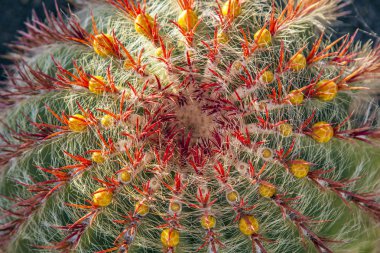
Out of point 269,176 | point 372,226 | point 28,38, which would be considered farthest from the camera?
point 28,38

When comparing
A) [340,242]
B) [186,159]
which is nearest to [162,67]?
[186,159]

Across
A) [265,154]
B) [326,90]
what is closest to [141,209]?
[265,154]

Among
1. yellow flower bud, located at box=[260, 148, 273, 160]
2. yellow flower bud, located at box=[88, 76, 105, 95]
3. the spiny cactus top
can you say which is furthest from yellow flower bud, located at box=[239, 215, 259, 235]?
yellow flower bud, located at box=[88, 76, 105, 95]

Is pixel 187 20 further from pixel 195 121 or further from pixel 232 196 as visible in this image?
pixel 232 196

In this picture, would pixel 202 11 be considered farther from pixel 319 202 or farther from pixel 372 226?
pixel 372 226

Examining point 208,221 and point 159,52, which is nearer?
point 208,221

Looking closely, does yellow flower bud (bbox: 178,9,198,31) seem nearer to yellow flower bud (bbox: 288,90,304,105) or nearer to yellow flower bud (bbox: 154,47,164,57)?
yellow flower bud (bbox: 154,47,164,57)
